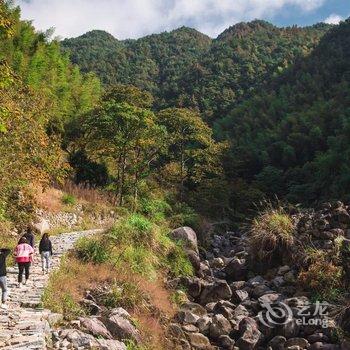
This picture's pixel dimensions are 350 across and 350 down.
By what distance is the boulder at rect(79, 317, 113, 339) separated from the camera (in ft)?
28.4

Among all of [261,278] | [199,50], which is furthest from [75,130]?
[199,50]

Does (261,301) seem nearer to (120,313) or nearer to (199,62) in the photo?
(120,313)

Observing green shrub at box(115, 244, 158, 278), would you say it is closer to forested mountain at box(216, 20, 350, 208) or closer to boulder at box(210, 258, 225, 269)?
boulder at box(210, 258, 225, 269)

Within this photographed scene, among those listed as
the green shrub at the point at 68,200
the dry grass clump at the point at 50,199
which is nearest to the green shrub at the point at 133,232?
the dry grass clump at the point at 50,199

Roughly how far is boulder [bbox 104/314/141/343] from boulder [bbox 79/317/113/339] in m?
0.18

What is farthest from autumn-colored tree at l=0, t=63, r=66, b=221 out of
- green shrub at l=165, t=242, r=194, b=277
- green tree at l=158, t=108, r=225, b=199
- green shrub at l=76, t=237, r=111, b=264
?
green tree at l=158, t=108, r=225, b=199

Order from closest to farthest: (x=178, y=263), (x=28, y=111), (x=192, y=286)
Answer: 1. (x=192, y=286)
2. (x=28, y=111)
3. (x=178, y=263)

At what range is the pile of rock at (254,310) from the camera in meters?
10.9

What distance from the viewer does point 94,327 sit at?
8781 mm

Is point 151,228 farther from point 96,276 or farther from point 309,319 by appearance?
point 309,319

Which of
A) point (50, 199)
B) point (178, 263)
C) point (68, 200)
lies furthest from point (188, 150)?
point (178, 263)

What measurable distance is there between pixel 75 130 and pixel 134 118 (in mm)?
6010

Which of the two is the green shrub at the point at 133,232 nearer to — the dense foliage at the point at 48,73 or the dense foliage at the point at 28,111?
the dense foliage at the point at 28,111

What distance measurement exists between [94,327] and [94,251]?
4796 mm
